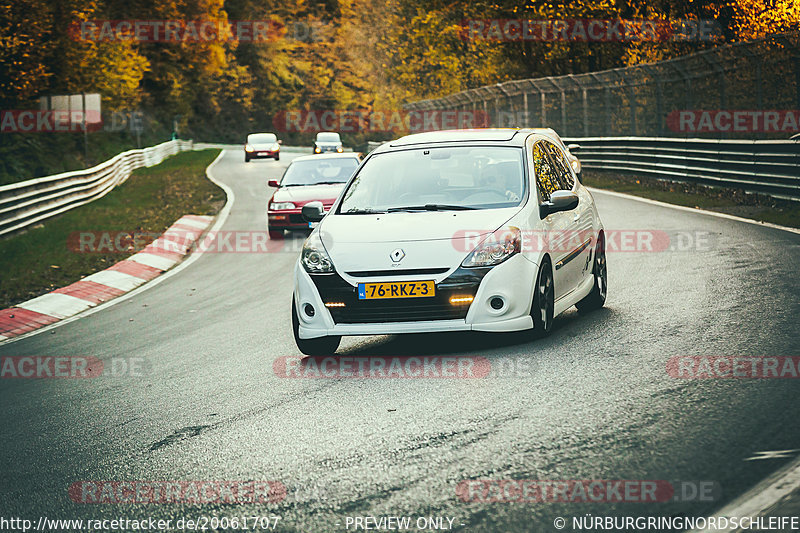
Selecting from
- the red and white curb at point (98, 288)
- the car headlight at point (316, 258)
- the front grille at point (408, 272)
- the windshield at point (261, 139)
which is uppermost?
the windshield at point (261, 139)

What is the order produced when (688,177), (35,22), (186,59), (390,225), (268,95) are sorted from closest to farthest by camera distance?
(390,225) → (688,177) → (35,22) → (186,59) → (268,95)

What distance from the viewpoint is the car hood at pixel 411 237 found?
302 inches

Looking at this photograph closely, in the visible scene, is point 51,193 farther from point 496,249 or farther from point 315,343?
point 496,249

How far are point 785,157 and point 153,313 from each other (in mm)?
10570

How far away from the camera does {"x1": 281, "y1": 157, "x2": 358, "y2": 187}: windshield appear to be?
1966cm

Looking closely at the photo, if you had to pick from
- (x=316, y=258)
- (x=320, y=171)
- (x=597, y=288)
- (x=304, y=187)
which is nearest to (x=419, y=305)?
(x=316, y=258)

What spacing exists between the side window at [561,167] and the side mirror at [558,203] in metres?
0.90

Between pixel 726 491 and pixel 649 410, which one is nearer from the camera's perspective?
pixel 726 491

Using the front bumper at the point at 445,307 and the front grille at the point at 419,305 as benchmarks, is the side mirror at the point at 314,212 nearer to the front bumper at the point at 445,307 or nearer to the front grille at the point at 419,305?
the front bumper at the point at 445,307

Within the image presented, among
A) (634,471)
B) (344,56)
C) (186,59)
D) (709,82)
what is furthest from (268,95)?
(634,471)

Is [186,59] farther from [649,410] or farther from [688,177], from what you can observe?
[649,410]

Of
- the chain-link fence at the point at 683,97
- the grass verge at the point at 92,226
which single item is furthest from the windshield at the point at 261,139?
the chain-link fence at the point at 683,97

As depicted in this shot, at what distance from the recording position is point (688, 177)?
23000 mm

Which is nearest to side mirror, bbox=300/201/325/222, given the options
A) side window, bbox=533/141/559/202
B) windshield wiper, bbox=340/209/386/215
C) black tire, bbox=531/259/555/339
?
windshield wiper, bbox=340/209/386/215
